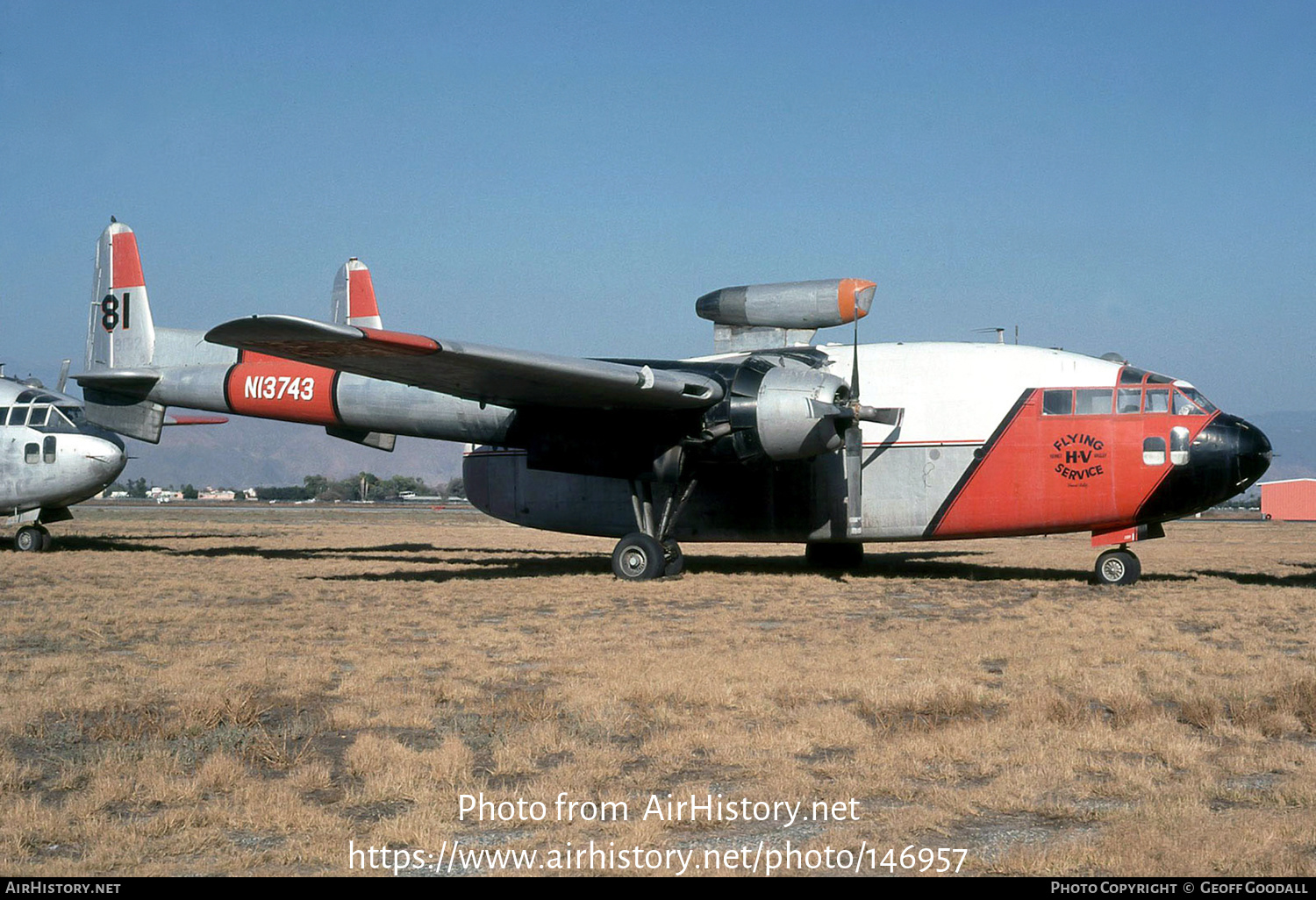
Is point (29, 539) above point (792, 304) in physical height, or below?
below

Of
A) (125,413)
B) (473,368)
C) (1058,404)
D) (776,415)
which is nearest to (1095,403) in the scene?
(1058,404)

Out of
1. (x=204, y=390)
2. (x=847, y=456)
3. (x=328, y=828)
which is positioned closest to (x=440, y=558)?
(x=204, y=390)

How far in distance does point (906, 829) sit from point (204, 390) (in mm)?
20630

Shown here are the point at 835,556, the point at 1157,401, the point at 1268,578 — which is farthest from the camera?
the point at 835,556

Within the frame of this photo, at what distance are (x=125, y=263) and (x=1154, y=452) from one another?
2176cm

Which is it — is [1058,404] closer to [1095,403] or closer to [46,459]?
[1095,403]

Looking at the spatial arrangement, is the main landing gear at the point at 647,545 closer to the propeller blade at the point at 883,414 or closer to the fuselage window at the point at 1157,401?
the propeller blade at the point at 883,414

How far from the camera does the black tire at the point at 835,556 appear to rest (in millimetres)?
21578

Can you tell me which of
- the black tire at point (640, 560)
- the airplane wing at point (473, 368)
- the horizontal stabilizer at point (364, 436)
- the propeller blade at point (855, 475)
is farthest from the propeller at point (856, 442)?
the horizontal stabilizer at point (364, 436)

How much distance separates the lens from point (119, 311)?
79.4 feet

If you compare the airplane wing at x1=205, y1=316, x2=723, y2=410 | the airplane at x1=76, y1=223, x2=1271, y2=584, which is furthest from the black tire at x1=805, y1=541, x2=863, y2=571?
the airplane wing at x1=205, y1=316, x2=723, y2=410

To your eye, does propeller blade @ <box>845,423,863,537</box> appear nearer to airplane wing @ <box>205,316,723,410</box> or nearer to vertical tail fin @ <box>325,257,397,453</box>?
airplane wing @ <box>205,316,723,410</box>

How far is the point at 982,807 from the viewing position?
5648 mm
